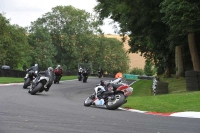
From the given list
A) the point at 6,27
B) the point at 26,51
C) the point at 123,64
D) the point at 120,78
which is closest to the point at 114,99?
the point at 120,78

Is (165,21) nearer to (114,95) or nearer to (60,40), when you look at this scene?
(114,95)

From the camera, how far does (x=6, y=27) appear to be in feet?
250

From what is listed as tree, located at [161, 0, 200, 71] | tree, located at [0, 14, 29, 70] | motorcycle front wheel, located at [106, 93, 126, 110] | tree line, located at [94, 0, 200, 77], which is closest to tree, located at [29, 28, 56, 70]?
tree, located at [0, 14, 29, 70]

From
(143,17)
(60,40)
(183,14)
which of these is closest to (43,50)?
(60,40)

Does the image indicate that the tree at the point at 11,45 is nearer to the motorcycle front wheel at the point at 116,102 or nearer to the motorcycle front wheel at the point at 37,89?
the motorcycle front wheel at the point at 37,89

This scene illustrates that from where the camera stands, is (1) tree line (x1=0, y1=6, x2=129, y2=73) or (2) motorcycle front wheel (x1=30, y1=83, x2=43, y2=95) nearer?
(2) motorcycle front wheel (x1=30, y1=83, x2=43, y2=95)

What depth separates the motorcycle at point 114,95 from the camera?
1391 centimetres

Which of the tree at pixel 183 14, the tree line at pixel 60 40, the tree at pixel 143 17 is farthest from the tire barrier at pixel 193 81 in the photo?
the tree line at pixel 60 40

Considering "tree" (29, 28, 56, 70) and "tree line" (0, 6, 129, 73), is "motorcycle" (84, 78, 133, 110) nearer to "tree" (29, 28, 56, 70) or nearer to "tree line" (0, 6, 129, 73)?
"tree line" (0, 6, 129, 73)

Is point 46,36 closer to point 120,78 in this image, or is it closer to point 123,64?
point 123,64

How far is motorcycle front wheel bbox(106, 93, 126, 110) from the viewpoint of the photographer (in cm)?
1381

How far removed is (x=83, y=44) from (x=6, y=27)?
20.4 m

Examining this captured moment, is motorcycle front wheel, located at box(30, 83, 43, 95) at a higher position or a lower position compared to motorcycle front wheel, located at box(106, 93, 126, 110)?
higher

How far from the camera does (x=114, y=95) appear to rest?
46.6ft
